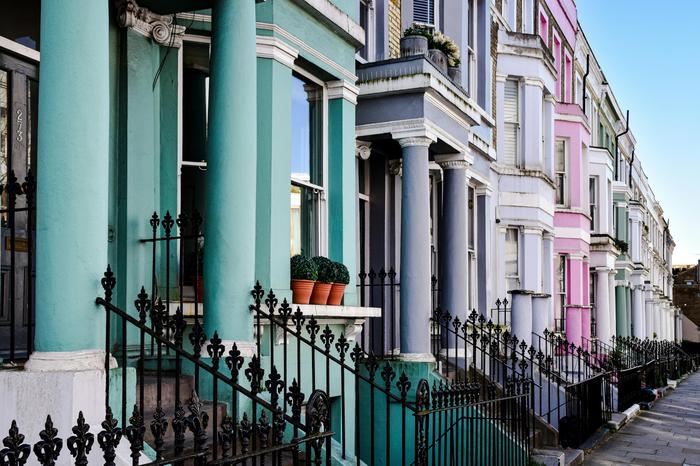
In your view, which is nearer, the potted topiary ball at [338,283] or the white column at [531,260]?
the potted topiary ball at [338,283]

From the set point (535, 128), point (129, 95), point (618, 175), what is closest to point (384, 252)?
point (129, 95)

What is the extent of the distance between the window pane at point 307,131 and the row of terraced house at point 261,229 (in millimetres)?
31

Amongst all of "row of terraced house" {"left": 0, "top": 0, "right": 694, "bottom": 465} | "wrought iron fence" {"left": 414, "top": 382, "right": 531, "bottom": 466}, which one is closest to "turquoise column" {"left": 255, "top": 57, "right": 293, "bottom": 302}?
"row of terraced house" {"left": 0, "top": 0, "right": 694, "bottom": 465}

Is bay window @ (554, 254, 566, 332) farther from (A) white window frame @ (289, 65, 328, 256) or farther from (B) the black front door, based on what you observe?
(B) the black front door

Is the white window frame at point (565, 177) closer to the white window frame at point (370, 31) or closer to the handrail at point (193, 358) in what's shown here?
the white window frame at point (370, 31)

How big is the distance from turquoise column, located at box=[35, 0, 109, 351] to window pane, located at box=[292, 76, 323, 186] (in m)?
4.19

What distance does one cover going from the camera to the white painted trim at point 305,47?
26.7 feet

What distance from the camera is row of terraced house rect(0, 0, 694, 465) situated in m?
5.12

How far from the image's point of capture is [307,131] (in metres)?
9.53

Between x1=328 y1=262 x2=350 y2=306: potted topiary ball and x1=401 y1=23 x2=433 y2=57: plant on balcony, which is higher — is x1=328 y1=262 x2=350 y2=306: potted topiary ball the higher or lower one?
the lower one

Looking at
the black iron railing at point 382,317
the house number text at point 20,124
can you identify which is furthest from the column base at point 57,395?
the black iron railing at point 382,317

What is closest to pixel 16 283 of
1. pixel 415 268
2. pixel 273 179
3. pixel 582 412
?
pixel 273 179

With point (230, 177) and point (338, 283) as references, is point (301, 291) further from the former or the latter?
point (230, 177)

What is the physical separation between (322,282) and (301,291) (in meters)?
0.33
